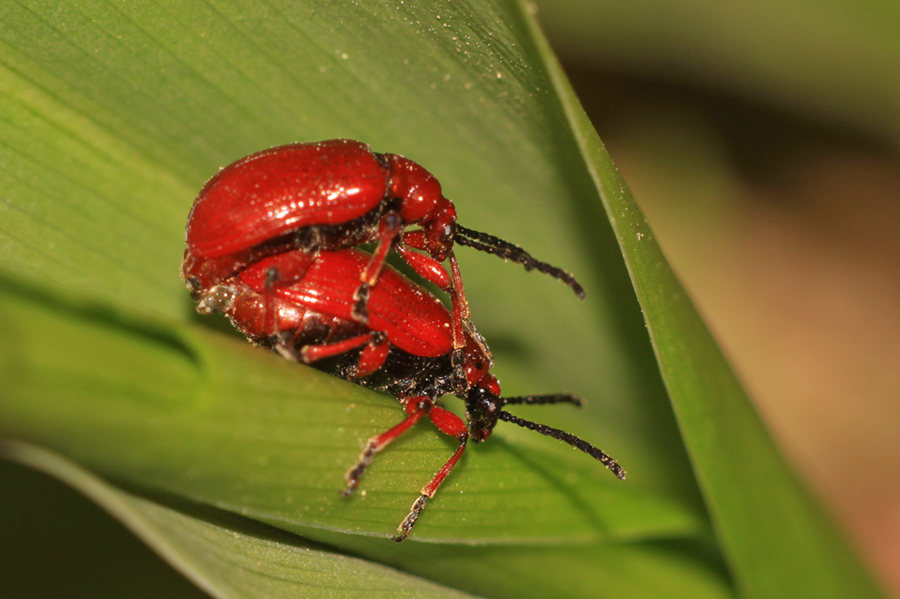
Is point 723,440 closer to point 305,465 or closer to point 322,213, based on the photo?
point 305,465

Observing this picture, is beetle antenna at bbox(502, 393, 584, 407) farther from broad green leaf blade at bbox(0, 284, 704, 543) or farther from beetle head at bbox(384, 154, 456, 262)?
beetle head at bbox(384, 154, 456, 262)

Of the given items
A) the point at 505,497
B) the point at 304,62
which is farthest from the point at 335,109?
the point at 505,497

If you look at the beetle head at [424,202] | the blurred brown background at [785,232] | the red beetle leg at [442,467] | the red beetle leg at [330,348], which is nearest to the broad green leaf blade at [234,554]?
the red beetle leg at [442,467]

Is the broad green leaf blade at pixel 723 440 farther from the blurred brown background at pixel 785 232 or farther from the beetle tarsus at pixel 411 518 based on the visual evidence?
the blurred brown background at pixel 785 232

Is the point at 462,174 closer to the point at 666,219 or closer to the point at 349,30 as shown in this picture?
the point at 349,30

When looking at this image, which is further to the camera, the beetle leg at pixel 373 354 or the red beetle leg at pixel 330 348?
the beetle leg at pixel 373 354
